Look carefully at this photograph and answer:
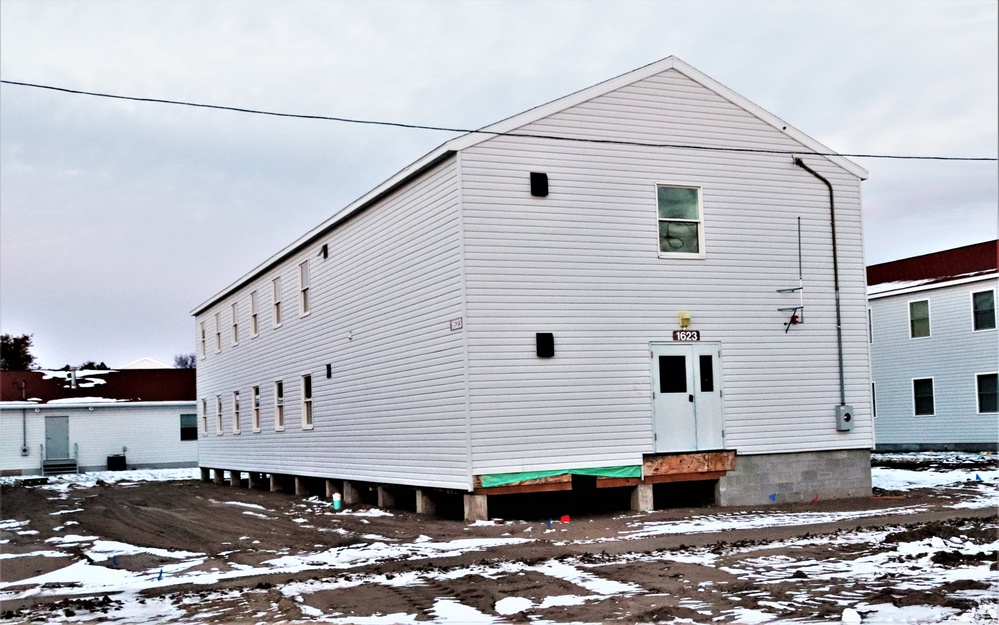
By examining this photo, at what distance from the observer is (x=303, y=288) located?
25.3 m

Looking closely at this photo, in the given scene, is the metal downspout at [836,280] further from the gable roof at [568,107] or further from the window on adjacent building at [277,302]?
the window on adjacent building at [277,302]

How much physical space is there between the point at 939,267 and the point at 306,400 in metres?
25.5

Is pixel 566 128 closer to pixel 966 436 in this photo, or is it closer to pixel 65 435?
pixel 966 436

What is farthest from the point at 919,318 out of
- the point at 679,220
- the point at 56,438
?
the point at 56,438

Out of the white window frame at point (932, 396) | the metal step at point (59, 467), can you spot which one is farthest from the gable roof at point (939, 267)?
the metal step at point (59, 467)

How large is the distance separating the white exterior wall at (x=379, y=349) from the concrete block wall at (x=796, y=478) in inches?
200

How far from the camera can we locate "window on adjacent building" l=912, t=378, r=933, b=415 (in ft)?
120

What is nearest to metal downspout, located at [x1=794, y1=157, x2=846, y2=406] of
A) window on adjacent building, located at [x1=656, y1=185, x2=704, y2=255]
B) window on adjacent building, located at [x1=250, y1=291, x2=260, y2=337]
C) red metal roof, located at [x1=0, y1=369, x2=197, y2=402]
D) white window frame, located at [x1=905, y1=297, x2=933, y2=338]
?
window on adjacent building, located at [x1=656, y1=185, x2=704, y2=255]

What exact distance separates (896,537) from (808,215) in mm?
8419

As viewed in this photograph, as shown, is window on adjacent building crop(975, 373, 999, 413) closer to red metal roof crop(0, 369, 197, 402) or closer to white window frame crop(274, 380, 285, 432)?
white window frame crop(274, 380, 285, 432)

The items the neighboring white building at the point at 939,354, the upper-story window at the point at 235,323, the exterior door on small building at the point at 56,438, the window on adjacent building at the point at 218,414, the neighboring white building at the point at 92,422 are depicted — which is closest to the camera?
the upper-story window at the point at 235,323

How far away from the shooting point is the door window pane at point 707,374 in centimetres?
1812

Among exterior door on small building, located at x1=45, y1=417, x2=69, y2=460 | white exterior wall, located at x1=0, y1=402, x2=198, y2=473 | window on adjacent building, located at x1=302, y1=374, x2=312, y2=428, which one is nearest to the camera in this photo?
window on adjacent building, located at x1=302, y1=374, x2=312, y2=428

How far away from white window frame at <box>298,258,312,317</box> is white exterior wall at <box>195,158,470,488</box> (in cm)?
21
